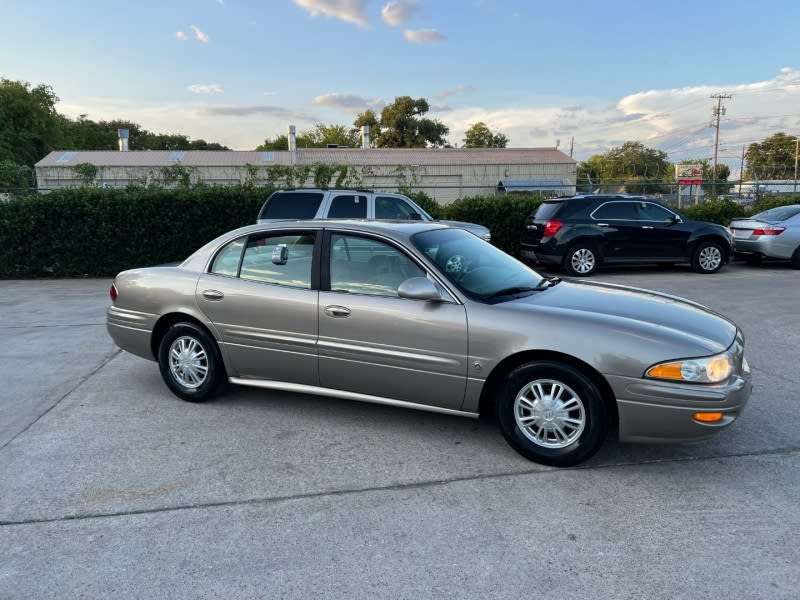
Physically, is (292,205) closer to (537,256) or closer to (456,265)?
(537,256)

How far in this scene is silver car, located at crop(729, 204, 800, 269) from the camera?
41.6 ft

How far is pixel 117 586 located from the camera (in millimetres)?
2570

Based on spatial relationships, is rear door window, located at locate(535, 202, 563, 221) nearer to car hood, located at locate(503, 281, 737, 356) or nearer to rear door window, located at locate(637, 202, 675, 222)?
rear door window, located at locate(637, 202, 675, 222)

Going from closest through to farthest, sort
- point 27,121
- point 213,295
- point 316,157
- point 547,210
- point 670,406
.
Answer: point 670,406, point 213,295, point 547,210, point 316,157, point 27,121

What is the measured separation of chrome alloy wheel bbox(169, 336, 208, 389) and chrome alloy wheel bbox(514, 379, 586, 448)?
2.65 meters

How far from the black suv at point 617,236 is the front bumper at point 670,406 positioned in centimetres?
881

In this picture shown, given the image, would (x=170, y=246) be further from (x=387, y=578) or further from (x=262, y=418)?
(x=387, y=578)

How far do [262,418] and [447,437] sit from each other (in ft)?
4.87

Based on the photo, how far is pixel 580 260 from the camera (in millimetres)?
12102

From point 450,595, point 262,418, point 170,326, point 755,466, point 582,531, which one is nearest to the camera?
point 450,595

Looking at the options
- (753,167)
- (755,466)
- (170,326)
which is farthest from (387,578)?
(753,167)

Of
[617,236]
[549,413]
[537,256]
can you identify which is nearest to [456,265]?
[549,413]

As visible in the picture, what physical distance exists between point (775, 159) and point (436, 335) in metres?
114

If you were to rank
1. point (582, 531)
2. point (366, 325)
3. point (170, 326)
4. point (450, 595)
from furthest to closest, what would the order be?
point (170, 326)
point (366, 325)
point (582, 531)
point (450, 595)
